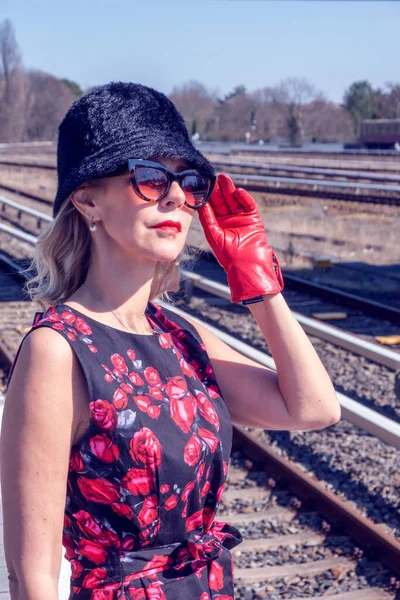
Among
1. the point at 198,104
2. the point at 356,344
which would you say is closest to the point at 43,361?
the point at 356,344

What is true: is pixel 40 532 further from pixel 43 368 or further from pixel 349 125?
pixel 349 125

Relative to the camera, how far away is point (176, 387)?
196 cm

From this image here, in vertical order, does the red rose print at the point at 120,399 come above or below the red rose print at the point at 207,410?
above

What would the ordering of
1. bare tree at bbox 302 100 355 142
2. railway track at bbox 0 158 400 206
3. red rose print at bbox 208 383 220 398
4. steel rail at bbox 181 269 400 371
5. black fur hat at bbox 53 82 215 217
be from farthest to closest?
bare tree at bbox 302 100 355 142, railway track at bbox 0 158 400 206, steel rail at bbox 181 269 400 371, red rose print at bbox 208 383 220 398, black fur hat at bbox 53 82 215 217

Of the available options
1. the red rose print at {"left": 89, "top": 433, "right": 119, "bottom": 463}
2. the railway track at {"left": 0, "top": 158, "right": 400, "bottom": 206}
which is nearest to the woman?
the red rose print at {"left": 89, "top": 433, "right": 119, "bottom": 463}

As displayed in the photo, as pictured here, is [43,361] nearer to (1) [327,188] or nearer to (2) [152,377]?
(2) [152,377]

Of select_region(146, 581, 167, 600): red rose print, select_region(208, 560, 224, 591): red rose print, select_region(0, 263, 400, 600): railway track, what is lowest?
select_region(0, 263, 400, 600): railway track

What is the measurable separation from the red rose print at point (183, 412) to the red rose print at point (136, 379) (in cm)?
9

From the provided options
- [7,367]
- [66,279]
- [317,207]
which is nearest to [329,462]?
[7,367]

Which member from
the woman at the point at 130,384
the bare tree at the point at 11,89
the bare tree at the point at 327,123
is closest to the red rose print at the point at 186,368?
the woman at the point at 130,384

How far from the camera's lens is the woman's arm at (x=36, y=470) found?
167 cm

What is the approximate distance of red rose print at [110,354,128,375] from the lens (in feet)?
6.09

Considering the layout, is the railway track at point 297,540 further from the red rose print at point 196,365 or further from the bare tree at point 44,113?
the bare tree at point 44,113

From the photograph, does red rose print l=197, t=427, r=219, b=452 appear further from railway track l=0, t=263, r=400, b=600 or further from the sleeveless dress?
railway track l=0, t=263, r=400, b=600
